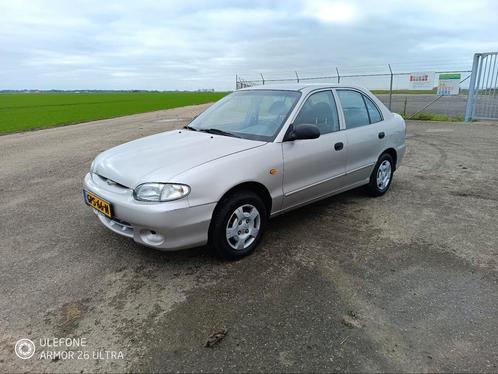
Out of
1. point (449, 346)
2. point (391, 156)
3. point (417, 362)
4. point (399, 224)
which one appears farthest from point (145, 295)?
point (391, 156)

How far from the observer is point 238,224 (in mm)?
3443

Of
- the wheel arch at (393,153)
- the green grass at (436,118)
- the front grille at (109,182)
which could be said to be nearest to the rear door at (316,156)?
the wheel arch at (393,153)

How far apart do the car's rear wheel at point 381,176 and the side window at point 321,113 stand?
46.0 inches

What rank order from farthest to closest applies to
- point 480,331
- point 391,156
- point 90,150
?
point 90,150 → point 391,156 → point 480,331

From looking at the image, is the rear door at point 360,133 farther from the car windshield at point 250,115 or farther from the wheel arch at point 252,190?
the wheel arch at point 252,190

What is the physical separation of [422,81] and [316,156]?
1436 cm

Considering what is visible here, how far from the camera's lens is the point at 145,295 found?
9.81 feet

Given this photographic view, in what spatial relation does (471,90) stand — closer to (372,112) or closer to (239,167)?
(372,112)

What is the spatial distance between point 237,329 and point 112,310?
1.00 meters

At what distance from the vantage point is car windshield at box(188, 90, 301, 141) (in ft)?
12.7

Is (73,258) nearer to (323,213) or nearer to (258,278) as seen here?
(258,278)

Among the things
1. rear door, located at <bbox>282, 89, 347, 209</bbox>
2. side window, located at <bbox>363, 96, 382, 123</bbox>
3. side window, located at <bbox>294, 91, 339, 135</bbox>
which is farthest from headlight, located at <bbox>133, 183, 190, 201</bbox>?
side window, located at <bbox>363, 96, 382, 123</bbox>

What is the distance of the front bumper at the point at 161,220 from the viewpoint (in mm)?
3010

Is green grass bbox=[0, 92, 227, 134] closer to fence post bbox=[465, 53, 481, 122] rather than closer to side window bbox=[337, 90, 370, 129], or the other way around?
side window bbox=[337, 90, 370, 129]
